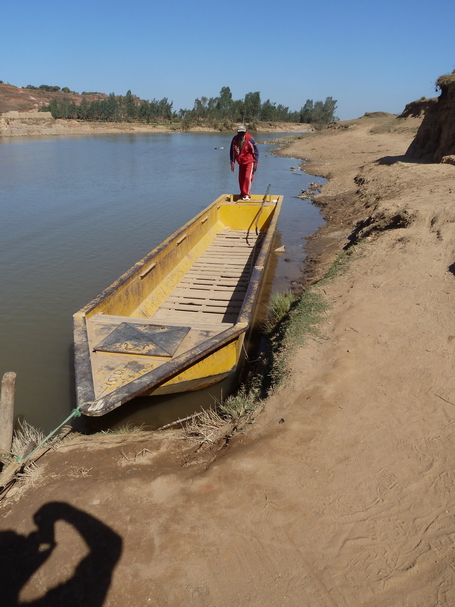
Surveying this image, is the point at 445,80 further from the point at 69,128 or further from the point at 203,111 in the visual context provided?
the point at 203,111

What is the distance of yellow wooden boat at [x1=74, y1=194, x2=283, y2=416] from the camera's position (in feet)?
11.1

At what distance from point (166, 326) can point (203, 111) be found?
77.3 metres

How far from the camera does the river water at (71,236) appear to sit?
4.86 m

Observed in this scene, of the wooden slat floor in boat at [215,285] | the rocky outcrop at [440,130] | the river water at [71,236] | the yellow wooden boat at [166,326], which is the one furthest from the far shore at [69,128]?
the yellow wooden boat at [166,326]

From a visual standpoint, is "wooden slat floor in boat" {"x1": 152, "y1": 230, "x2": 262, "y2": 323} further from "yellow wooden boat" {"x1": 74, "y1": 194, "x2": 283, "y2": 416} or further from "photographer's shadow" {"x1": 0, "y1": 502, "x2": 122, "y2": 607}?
"photographer's shadow" {"x1": 0, "y1": 502, "x2": 122, "y2": 607}

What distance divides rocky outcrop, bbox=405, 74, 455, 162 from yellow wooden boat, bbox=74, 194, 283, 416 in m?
8.40

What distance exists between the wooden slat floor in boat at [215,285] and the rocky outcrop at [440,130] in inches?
310

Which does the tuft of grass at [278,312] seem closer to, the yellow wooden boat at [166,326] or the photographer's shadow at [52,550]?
the yellow wooden boat at [166,326]

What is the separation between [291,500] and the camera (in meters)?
2.46

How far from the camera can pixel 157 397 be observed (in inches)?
164

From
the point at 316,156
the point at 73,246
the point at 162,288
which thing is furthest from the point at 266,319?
the point at 316,156

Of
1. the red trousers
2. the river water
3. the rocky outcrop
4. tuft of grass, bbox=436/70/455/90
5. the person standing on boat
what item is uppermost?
tuft of grass, bbox=436/70/455/90

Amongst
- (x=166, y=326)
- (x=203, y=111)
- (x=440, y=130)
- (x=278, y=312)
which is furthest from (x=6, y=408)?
(x=203, y=111)

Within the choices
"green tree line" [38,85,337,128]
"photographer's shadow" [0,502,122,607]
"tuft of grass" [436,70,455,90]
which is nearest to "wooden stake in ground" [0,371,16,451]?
"photographer's shadow" [0,502,122,607]
